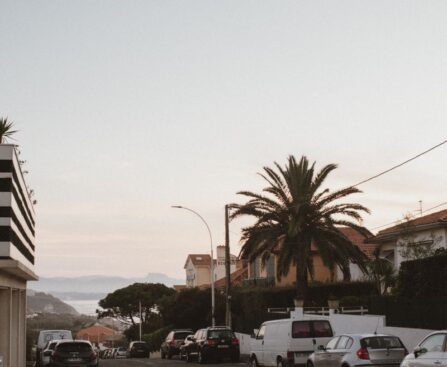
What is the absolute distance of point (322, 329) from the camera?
24078mm

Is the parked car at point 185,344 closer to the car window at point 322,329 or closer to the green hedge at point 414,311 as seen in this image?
the green hedge at point 414,311

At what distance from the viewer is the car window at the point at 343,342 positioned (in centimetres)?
1966

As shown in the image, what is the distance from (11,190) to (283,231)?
23.4m

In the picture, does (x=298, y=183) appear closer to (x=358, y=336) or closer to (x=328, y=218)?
(x=328, y=218)

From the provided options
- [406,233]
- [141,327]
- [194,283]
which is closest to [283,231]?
[406,233]

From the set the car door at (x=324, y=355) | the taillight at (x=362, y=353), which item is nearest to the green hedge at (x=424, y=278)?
the car door at (x=324, y=355)

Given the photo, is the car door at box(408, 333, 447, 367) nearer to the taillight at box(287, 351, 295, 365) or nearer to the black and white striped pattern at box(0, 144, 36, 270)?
the taillight at box(287, 351, 295, 365)

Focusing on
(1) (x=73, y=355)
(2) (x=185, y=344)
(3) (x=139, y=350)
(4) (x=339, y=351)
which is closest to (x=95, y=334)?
(3) (x=139, y=350)

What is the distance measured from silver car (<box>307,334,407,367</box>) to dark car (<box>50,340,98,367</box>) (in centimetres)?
990

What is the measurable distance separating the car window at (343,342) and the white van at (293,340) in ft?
10.8

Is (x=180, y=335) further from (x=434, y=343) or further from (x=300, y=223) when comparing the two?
(x=434, y=343)

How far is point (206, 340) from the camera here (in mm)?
34688

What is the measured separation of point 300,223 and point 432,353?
2400cm

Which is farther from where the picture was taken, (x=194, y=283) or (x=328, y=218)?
(x=194, y=283)
